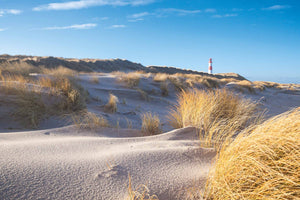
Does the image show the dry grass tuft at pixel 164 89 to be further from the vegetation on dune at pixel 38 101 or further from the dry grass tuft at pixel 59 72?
the vegetation on dune at pixel 38 101

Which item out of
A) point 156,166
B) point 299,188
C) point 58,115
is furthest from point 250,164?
point 58,115

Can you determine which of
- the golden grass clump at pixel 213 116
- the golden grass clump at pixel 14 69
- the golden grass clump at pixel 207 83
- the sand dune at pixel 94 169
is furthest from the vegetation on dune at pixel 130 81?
the sand dune at pixel 94 169

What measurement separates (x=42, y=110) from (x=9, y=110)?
619 mm

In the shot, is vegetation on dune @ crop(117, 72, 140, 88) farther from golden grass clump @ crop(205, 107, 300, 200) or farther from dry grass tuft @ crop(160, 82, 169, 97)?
golden grass clump @ crop(205, 107, 300, 200)

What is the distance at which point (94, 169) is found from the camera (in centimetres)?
177

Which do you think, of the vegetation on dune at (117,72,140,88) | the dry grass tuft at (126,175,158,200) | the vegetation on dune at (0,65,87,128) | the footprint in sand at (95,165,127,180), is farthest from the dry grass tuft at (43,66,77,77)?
the dry grass tuft at (126,175,158,200)

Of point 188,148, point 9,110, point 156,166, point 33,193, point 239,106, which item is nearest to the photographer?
point 33,193

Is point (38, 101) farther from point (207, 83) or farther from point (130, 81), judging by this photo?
point (207, 83)

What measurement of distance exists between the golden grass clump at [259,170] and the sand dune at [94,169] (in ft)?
0.91

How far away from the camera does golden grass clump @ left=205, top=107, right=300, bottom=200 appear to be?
1.24m

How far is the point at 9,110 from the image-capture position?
175 inches

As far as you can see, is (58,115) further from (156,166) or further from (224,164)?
(224,164)

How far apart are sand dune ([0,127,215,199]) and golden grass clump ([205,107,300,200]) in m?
0.28

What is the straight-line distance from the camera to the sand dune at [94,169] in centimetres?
148
